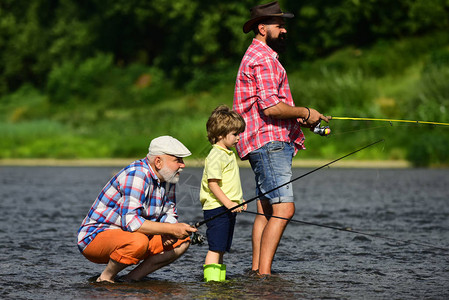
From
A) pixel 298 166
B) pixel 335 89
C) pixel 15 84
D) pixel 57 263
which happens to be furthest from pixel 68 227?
pixel 15 84

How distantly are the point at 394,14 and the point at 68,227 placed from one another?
2987cm

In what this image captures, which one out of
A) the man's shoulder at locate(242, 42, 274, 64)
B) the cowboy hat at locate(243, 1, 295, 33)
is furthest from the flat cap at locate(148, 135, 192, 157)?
the cowboy hat at locate(243, 1, 295, 33)

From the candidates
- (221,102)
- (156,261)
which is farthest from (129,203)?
(221,102)

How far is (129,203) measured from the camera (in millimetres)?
5598

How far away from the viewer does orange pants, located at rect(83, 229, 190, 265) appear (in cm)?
560

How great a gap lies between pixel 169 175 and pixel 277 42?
1.23m

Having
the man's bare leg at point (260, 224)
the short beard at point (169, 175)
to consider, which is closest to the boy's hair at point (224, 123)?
the short beard at point (169, 175)

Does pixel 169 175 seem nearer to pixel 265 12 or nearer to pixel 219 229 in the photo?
pixel 219 229

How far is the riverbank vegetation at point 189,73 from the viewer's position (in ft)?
82.5

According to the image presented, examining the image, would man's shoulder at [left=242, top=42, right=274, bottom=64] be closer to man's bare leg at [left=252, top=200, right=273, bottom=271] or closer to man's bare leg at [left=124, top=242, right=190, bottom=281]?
man's bare leg at [left=252, top=200, right=273, bottom=271]

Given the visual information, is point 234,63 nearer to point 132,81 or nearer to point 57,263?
point 132,81

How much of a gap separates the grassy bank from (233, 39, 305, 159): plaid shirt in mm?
10651

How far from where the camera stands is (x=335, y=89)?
27047 millimetres

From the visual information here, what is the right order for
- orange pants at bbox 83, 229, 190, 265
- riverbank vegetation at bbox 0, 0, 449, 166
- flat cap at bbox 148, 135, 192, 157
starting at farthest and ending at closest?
riverbank vegetation at bbox 0, 0, 449, 166, flat cap at bbox 148, 135, 192, 157, orange pants at bbox 83, 229, 190, 265
